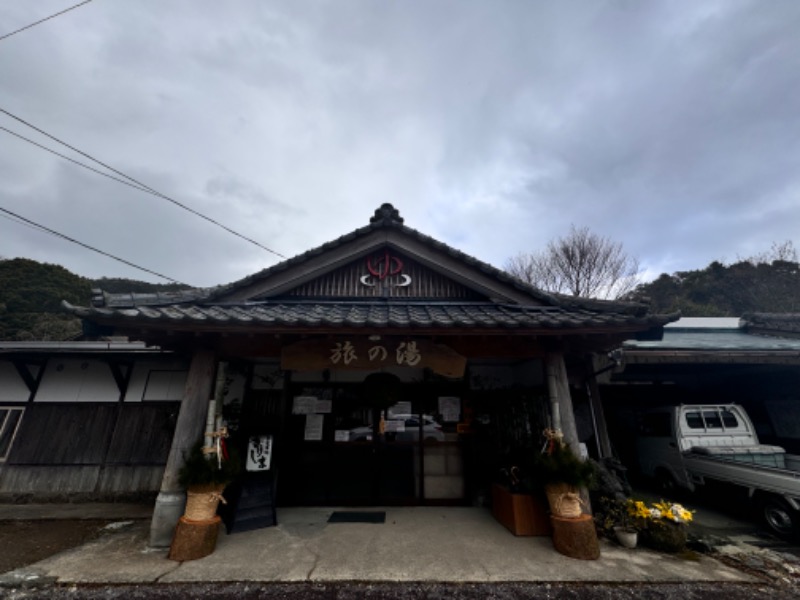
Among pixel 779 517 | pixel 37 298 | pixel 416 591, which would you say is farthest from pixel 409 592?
pixel 37 298

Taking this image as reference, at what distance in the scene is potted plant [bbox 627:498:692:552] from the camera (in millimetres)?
4961

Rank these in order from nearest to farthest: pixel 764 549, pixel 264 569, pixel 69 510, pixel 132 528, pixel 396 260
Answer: pixel 264 569 < pixel 764 549 < pixel 132 528 < pixel 69 510 < pixel 396 260

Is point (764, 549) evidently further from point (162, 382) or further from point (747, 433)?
point (162, 382)

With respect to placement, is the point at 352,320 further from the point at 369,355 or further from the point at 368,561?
the point at 368,561

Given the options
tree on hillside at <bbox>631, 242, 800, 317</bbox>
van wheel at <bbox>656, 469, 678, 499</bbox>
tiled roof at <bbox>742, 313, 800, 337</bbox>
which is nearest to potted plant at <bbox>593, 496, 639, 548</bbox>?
van wheel at <bbox>656, 469, 678, 499</bbox>

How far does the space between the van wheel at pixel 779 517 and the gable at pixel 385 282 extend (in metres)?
6.10

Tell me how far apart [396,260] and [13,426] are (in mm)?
9811

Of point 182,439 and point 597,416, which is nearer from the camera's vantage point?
point 182,439

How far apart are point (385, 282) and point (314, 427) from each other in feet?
11.6

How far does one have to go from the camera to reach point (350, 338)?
5367mm

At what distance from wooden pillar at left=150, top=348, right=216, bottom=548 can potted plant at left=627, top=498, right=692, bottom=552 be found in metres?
7.05

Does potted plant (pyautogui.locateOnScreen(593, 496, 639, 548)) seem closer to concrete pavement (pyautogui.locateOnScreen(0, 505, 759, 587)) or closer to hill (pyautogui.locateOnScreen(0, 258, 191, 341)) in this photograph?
concrete pavement (pyautogui.locateOnScreen(0, 505, 759, 587))

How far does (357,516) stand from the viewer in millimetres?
6340

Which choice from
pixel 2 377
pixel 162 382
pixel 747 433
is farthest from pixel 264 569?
pixel 747 433
